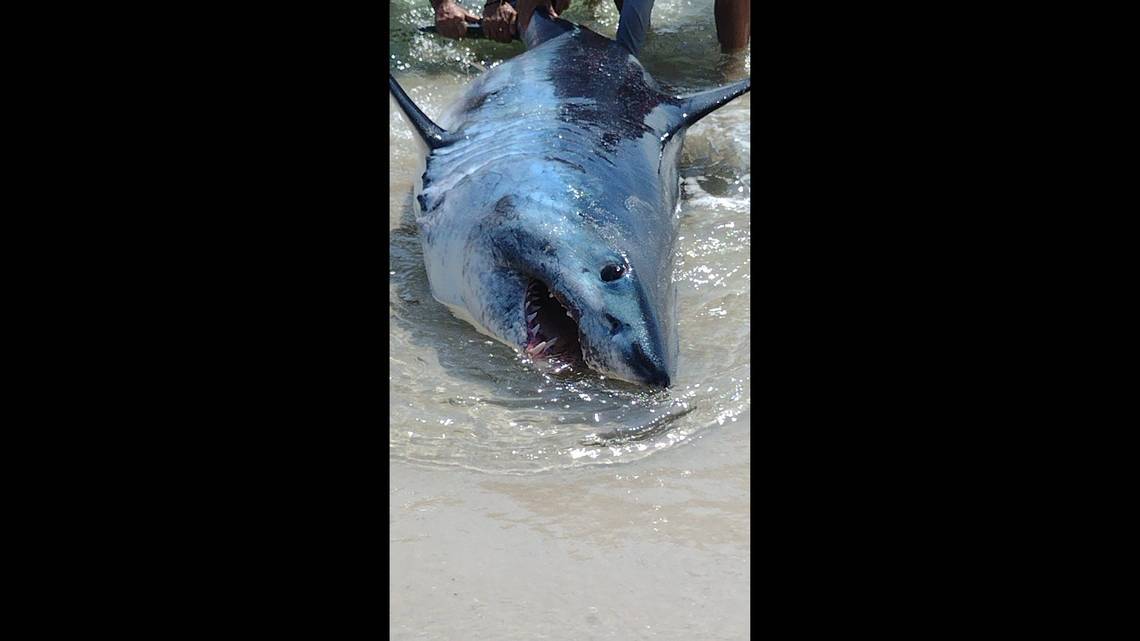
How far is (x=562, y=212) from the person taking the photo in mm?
3559

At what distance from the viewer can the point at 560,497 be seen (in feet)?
9.21

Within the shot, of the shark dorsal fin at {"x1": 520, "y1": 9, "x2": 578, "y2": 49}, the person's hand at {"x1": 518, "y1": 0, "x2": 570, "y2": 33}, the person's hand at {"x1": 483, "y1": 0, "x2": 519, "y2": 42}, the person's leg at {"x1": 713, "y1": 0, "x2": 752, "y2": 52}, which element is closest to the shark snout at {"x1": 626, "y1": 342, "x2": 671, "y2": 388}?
the shark dorsal fin at {"x1": 520, "y1": 9, "x2": 578, "y2": 49}

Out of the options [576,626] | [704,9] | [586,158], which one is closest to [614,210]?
[586,158]

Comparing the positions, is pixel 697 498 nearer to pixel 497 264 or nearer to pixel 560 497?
pixel 560 497

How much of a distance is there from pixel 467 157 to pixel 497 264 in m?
0.70

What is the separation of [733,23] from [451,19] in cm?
157

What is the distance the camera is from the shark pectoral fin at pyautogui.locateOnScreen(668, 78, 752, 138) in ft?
15.2

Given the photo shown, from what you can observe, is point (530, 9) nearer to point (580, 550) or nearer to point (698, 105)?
point (698, 105)

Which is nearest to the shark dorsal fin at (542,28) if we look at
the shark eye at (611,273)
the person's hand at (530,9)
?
the person's hand at (530,9)

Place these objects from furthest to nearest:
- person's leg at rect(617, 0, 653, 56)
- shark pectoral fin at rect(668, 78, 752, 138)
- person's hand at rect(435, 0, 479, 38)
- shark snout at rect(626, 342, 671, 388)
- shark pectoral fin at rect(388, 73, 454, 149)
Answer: person's hand at rect(435, 0, 479, 38)
person's leg at rect(617, 0, 653, 56)
shark pectoral fin at rect(668, 78, 752, 138)
shark pectoral fin at rect(388, 73, 454, 149)
shark snout at rect(626, 342, 671, 388)

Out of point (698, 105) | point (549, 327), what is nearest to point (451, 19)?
point (698, 105)

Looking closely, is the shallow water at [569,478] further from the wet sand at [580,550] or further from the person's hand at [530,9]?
the person's hand at [530,9]

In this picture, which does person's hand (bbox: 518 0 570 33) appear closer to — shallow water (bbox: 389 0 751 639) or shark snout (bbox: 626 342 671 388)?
shallow water (bbox: 389 0 751 639)

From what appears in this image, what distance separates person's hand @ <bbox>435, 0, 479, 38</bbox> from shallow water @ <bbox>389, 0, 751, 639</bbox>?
6.64 ft
